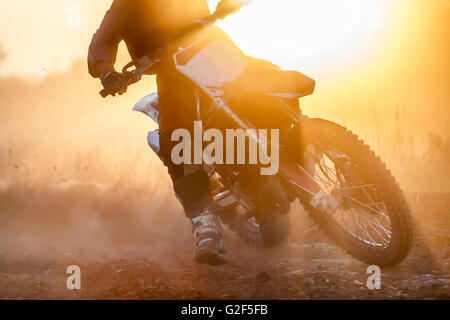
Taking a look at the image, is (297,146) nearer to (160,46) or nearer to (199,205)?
(199,205)

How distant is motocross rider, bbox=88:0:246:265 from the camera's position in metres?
3.35

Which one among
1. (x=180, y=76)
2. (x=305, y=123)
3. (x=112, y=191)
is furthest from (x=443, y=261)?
(x=112, y=191)

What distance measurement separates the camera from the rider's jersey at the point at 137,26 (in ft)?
11.1

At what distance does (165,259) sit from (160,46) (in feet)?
5.74

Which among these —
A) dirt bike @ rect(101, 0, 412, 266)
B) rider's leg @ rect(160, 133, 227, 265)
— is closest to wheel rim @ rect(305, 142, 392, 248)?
dirt bike @ rect(101, 0, 412, 266)

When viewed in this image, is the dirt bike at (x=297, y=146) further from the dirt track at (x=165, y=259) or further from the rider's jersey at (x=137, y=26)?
the dirt track at (x=165, y=259)

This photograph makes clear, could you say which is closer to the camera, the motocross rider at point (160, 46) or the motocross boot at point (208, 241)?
the motocross rider at point (160, 46)

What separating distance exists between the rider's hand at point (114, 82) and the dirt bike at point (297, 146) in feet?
0.24

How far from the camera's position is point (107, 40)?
342cm

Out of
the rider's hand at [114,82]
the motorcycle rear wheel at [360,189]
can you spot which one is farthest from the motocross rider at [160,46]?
the motorcycle rear wheel at [360,189]

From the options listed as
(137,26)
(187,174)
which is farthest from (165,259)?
(137,26)

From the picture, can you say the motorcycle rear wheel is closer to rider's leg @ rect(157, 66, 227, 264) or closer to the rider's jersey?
rider's leg @ rect(157, 66, 227, 264)

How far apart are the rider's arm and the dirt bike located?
0.16 meters

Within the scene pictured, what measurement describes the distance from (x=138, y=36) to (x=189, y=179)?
3.22 feet
